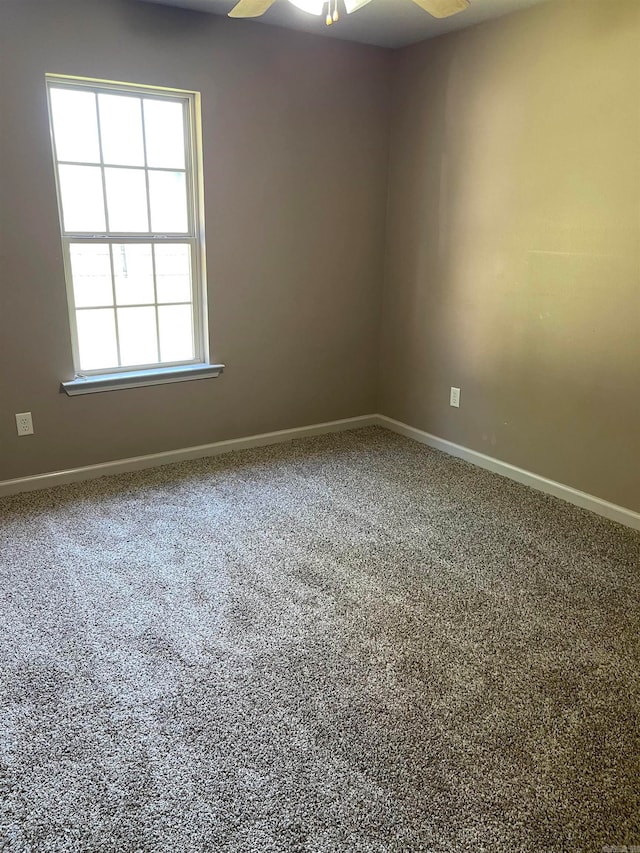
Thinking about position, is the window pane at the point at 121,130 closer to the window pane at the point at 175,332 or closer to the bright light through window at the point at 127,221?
the bright light through window at the point at 127,221

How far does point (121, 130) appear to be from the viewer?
124 inches

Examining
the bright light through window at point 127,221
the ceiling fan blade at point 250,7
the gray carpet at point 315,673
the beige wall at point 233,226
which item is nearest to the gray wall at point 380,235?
the beige wall at point 233,226

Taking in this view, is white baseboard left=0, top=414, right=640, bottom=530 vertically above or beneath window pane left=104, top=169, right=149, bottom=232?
beneath

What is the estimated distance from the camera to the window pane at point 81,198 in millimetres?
3068

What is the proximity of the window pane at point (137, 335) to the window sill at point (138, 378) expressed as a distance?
0.26 ft

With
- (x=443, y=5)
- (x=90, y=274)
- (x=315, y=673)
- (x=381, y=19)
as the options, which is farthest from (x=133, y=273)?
(x=315, y=673)

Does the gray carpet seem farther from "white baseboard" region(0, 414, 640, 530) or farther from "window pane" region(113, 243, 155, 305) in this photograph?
"window pane" region(113, 243, 155, 305)

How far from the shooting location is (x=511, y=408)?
3.46 metres

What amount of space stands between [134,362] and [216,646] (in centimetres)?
193

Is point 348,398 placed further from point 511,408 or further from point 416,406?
point 511,408

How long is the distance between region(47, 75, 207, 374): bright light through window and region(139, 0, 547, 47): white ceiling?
1.56 feet

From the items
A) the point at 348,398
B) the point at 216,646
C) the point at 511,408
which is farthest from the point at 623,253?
the point at 216,646

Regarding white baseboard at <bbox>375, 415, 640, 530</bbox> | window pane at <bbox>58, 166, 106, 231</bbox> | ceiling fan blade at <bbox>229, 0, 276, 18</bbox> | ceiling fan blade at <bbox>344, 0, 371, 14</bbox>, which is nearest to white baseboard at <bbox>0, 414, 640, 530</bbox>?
white baseboard at <bbox>375, 415, 640, 530</bbox>

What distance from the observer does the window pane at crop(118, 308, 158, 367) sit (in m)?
3.38
